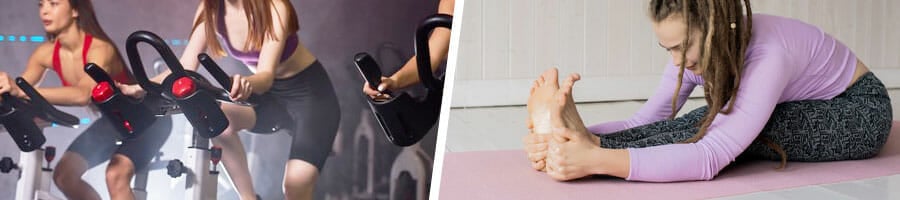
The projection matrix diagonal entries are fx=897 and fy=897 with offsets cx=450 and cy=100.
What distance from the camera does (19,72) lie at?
109 centimetres

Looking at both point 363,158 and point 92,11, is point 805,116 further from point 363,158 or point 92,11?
point 92,11

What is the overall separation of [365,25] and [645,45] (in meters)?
3.25

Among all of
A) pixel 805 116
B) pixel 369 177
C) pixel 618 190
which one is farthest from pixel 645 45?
pixel 369 177

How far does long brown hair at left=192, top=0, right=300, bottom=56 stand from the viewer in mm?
1092

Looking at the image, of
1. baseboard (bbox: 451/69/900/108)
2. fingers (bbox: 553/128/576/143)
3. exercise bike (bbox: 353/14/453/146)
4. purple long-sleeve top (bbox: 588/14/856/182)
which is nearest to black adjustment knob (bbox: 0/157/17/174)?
exercise bike (bbox: 353/14/453/146)

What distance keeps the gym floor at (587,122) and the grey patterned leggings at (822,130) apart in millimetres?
138

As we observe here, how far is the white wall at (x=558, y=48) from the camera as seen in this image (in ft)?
13.1

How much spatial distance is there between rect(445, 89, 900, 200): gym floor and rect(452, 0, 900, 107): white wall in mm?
154

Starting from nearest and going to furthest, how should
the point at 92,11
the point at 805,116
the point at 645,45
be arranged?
the point at 92,11 → the point at 805,116 → the point at 645,45

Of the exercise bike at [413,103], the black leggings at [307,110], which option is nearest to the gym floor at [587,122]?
the exercise bike at [413,103]

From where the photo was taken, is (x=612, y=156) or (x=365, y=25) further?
(x=612, y=156)

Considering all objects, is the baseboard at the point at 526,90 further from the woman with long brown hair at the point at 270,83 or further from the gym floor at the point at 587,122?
the woman with long brown hair at the point at 270,83

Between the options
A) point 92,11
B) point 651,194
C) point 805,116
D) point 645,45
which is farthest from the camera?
point 645,45

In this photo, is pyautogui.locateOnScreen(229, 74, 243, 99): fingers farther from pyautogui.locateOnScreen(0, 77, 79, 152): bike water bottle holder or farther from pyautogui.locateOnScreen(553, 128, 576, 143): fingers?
pyautogui.locateOnScreen(553, 128, 576, 143): fingers
